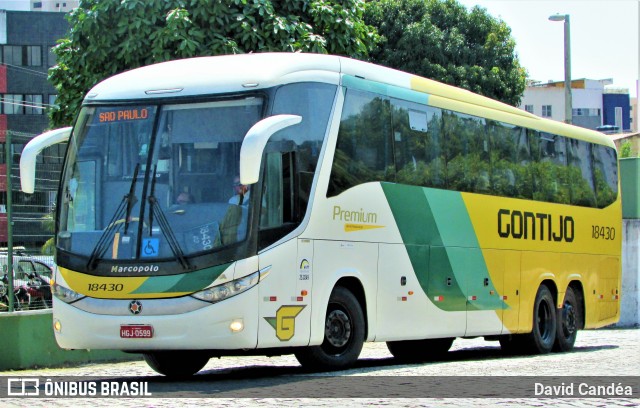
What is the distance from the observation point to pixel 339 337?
13250mm

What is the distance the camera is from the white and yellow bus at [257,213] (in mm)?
11781

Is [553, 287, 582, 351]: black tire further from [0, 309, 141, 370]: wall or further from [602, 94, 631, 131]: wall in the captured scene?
[602, 94, 631, 131]: wall

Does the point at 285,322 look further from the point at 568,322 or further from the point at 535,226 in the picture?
the point at 568,322

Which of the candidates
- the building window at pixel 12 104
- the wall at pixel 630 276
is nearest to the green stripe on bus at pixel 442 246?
the wall at pixel 630 276

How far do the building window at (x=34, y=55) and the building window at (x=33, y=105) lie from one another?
181cm

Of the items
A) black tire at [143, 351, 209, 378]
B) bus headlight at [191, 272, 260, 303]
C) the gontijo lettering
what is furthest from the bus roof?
the gontijo lettering

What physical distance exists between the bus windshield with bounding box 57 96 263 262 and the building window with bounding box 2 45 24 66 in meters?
53.4

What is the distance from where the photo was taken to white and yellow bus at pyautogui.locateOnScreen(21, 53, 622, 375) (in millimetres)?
11781

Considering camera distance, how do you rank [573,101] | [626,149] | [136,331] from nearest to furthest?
[136,331], [626,149], [573,101]

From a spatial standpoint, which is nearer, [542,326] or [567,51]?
[542,326]

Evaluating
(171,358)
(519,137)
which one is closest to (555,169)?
(519,137)

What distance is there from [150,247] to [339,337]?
2581mm

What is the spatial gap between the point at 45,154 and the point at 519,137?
7508 mm

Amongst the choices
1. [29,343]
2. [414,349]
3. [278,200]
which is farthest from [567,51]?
Result: [278,200]
